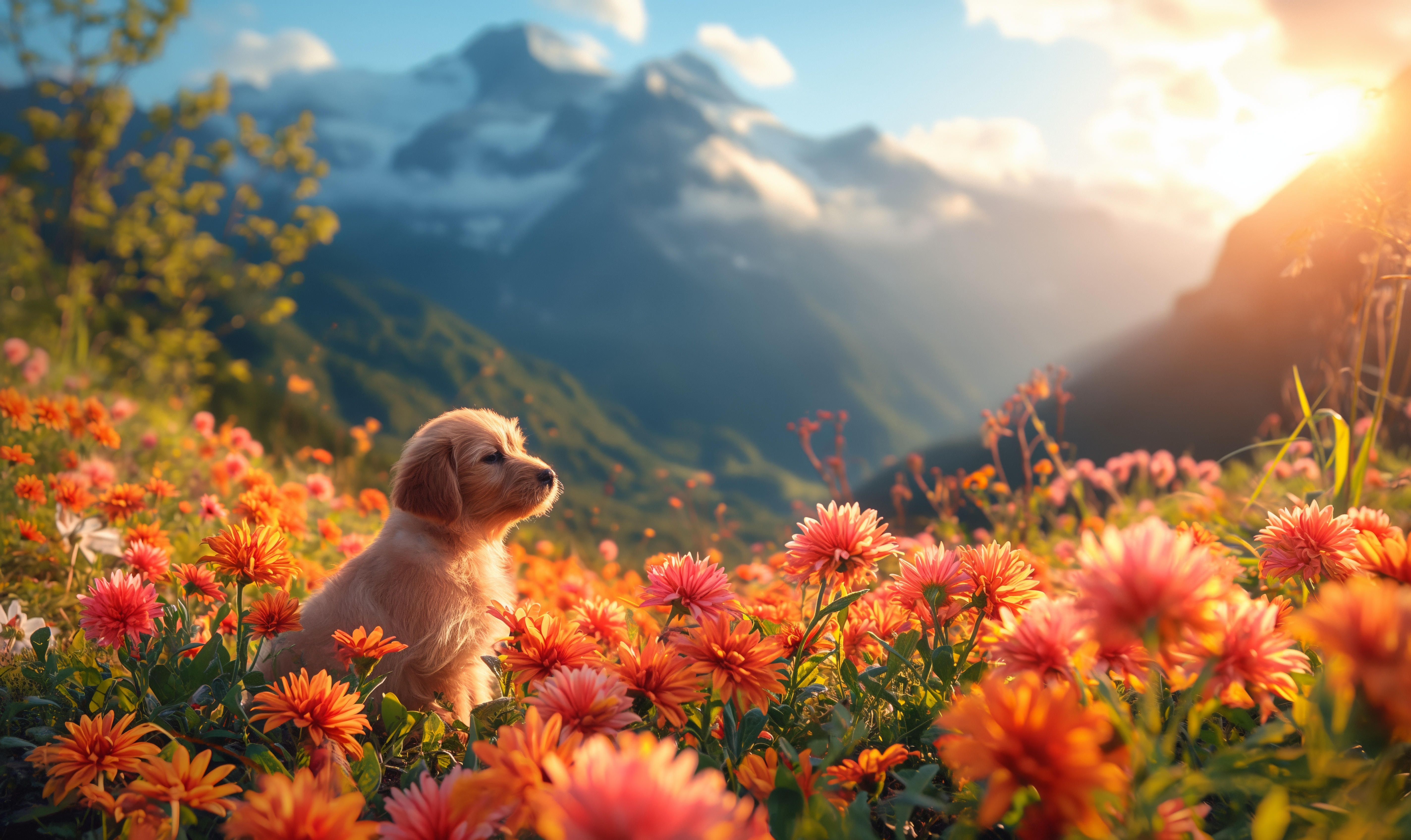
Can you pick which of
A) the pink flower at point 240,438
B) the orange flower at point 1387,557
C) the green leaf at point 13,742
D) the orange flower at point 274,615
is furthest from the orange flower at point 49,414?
the orange flower at point 1387,557

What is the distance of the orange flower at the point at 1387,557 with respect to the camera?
1201 mm

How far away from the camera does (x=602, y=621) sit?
191 centimetres

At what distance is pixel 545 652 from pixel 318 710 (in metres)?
0.49

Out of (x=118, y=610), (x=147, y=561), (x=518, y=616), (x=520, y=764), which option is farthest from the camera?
(x=147, y=561)

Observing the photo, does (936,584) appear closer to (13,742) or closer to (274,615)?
(274,615)

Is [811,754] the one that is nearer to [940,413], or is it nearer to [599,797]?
[599,797]

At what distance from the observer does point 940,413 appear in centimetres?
13500

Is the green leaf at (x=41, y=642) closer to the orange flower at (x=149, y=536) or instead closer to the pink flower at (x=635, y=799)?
the orange flower at (x=149, y=536)

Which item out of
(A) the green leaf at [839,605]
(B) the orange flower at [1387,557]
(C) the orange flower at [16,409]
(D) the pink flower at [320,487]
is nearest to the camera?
(B) the orange flower at [1387,557]

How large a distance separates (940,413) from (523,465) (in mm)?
140397

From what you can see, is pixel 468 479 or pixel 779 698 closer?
pixel 779 698

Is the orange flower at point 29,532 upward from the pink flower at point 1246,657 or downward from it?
downward

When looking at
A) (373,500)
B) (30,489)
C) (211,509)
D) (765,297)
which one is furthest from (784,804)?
(765,297)

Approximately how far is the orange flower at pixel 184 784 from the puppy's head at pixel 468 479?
149 centimetres
